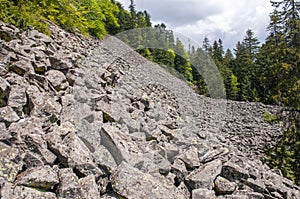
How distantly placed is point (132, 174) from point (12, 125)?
2.06 m

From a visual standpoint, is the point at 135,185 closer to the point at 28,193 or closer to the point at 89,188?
the point at 89,188

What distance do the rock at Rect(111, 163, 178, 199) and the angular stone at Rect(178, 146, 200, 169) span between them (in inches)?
46.5

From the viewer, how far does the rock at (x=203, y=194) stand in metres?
4.62

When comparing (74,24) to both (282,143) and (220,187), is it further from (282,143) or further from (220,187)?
(282,143)

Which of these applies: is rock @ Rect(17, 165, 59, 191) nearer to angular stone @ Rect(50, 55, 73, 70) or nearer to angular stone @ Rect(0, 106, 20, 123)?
angular stone @ Rect(0, 106, 20, 123)

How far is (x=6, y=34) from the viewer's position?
6.00 meters

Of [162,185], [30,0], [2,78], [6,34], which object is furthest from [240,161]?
[30,0]

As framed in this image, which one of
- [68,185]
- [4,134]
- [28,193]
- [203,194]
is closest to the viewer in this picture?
[28,193]

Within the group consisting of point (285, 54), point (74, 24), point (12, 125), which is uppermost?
point (285, 54)

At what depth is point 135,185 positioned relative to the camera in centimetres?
403

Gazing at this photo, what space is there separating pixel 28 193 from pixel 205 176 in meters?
3.27

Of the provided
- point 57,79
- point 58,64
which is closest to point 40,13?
point 58,64

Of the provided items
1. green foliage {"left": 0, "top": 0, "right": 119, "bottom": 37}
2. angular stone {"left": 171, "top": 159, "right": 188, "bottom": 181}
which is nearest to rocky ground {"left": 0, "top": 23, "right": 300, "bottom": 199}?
angular stone {"left": 171, "top": 159, "right": 188, "bottom": 181}

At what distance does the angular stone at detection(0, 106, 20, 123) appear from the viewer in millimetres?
3937
